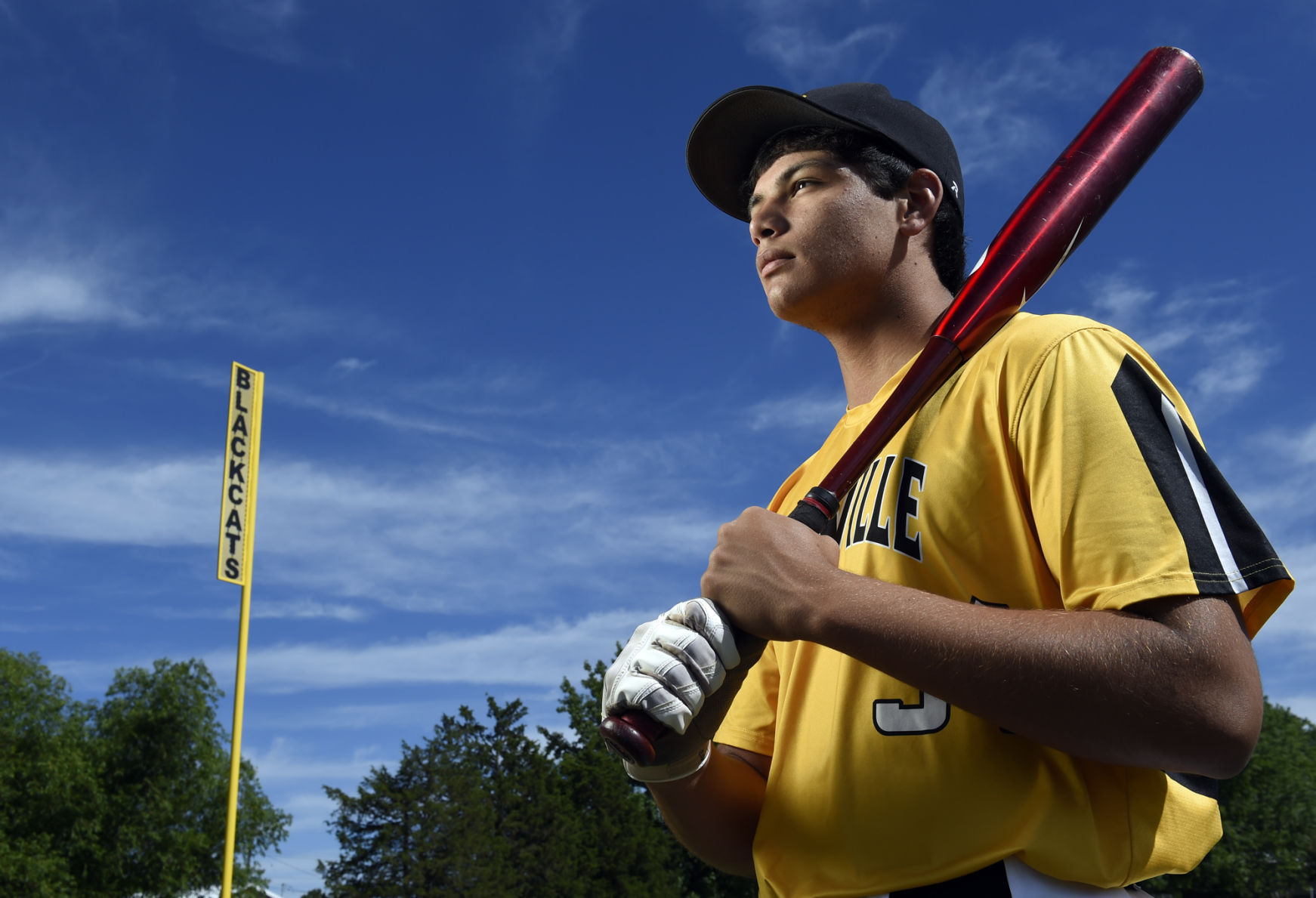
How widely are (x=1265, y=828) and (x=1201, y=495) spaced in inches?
1928

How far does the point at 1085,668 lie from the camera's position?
4.98 feet

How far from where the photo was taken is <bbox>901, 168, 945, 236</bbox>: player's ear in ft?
8.40

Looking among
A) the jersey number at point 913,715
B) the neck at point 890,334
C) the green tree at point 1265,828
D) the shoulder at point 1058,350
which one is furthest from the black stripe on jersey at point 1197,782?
the green tree at point 1265,828

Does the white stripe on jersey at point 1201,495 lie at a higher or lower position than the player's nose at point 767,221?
lower

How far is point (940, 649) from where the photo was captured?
5.14 feet

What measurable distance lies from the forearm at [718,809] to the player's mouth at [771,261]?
1.14 metres

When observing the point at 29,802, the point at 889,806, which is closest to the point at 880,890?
the point at 889,806

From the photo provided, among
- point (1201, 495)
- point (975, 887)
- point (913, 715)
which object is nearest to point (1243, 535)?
point (1201, 495)

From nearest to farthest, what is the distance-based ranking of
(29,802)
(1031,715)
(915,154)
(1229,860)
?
(1031,715) < (915,154) < (29,802) < (1229,860)

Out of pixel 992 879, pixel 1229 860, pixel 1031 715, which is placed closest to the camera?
pixel 1031 715

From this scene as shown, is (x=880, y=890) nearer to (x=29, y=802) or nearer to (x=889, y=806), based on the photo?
(x=889, y=806)

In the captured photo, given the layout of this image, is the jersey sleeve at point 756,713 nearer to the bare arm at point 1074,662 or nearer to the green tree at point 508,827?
the bare arm at point 1074,662

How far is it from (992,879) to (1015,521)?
23.7 inches

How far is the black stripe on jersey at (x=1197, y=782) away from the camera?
1765mm
